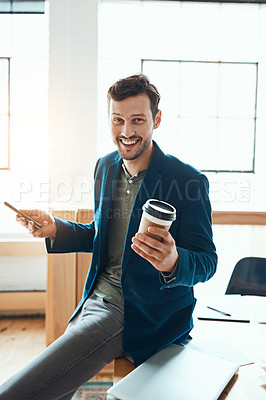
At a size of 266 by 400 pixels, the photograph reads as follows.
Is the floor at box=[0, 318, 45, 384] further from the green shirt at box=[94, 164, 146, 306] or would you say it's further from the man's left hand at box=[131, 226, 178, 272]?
the man's left hand at box=[131, 226, 178, 272]

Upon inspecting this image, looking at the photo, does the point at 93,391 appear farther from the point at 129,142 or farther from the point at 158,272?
the point at 129,142

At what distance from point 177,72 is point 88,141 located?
938 millimetres

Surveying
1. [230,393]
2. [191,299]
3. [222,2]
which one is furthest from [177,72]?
[230,393]

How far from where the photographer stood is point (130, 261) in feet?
3.73

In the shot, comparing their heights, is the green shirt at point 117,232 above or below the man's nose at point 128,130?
below

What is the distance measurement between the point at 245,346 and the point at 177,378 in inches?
13.0

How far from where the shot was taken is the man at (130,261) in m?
0.96

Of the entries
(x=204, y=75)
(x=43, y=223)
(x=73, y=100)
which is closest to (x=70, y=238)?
(x=43, y=223)

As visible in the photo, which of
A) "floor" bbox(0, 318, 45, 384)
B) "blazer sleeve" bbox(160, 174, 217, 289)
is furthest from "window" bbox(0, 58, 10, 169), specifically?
"blazer sleeve" bbox(160, 174, 217, 289)

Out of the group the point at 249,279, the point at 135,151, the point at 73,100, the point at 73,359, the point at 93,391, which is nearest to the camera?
the point at 73,359

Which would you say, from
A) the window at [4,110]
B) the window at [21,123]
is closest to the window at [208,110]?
the window at [21,123]

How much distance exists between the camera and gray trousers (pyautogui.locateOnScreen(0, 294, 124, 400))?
3.00 ft

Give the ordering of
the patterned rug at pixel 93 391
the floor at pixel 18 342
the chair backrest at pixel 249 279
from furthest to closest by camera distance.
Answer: the floor at pixel 18 342, the patterned rug at pixel 93 391, the chair backrest at pixel 249 279

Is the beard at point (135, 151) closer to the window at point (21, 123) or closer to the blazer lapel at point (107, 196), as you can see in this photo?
the blazer lapel at point (107, 196)
